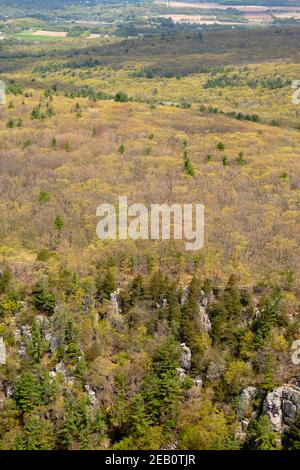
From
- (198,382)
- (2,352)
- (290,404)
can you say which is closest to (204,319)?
(198,382)

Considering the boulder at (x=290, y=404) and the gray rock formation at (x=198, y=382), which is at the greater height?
the boulder at (x=290, y=404)

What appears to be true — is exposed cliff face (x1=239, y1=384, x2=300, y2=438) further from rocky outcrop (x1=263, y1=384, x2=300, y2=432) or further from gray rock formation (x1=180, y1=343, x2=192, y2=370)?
gray rock formation (x1=180, y1=343, x2=192, y2=370)

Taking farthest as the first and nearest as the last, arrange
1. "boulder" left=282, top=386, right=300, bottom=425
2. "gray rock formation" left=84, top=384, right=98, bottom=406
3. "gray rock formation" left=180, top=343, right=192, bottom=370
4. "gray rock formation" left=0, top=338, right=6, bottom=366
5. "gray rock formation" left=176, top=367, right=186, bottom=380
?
1. "gray rock formation" left=180, top=343, right=192, bottom=370
2. "gray rock formation" left=176, top=367, right=186, bottom=380
3. "gray rock formation" left=0, top=338, right=6, bottom=366
4. "gray rock formation" left=84, top=384, right=98, bottom=406
5. "boulder" left=282, top=386, right=300, bottom=425

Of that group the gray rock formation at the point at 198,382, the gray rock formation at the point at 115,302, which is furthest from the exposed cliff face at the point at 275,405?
the gray rock formation at the point at 115,302

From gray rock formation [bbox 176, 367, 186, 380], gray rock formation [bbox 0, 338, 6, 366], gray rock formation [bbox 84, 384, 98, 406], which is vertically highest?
A: gray rock formation [bbox 0, 338, 6, 366]

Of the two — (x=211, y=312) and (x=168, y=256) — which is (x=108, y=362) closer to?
(x=211, y=312)

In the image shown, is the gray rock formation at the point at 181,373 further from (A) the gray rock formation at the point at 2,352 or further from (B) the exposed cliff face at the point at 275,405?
(A) the gray rock formation at the point at 2,352

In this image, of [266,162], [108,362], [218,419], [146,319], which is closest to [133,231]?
[146,319]

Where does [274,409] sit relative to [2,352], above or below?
below

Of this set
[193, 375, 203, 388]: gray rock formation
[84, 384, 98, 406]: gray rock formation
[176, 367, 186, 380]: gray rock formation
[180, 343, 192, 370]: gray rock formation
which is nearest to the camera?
[84, 384, 98, 406]: gray rock formation

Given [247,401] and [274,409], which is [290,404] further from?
[247,401]

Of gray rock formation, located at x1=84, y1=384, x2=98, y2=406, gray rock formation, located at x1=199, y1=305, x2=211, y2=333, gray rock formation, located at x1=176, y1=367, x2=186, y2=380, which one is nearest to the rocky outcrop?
gray rock formation, located at x1=176, y1=367, x2=186, y2=380
